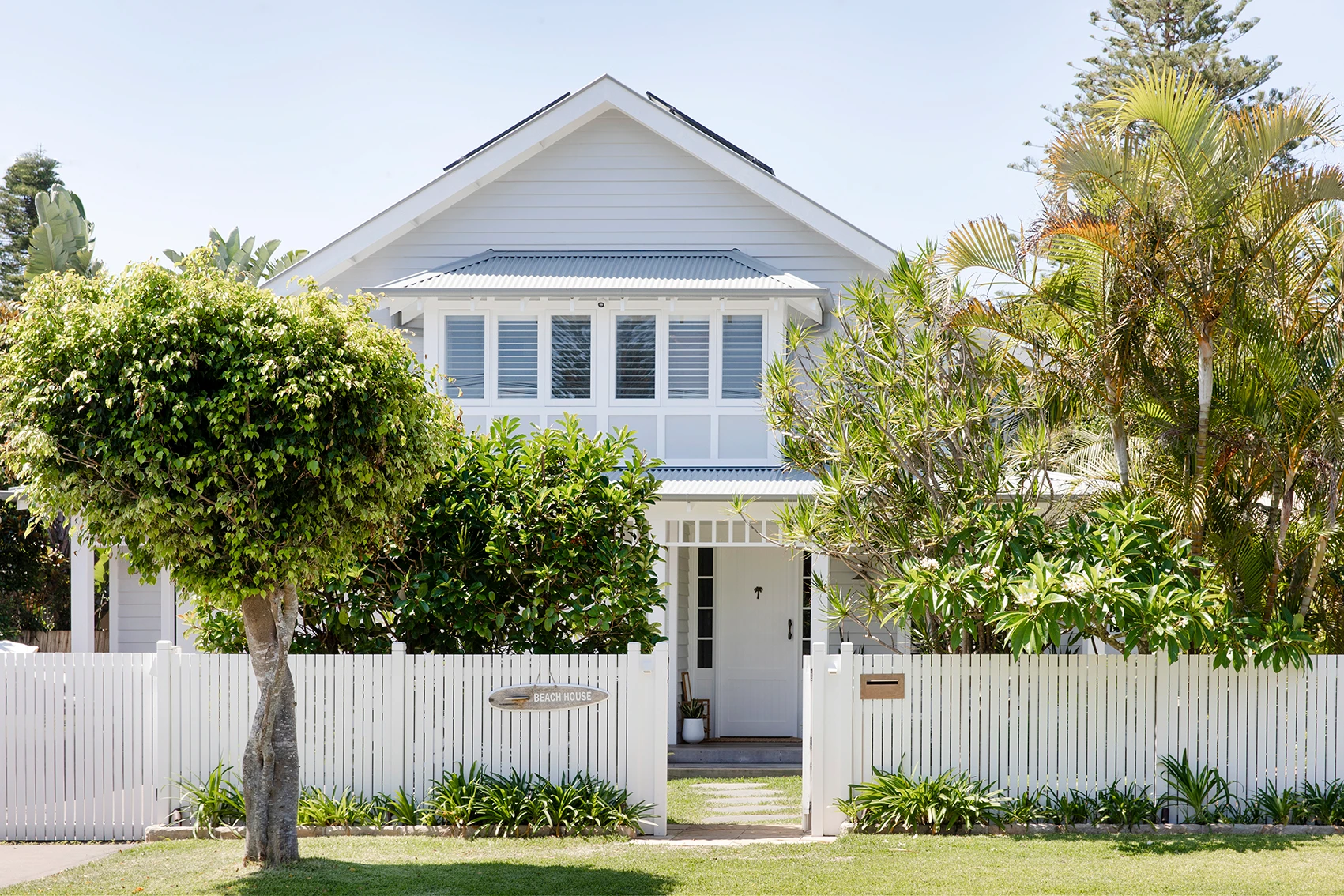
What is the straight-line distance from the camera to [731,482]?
13141mm

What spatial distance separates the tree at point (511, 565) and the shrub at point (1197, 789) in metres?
4.14

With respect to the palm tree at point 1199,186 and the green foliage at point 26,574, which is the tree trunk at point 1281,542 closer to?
the palm tree at point 1199,186

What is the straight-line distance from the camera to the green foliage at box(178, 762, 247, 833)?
898cm

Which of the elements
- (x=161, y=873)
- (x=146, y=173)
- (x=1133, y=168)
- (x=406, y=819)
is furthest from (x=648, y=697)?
(x=146, y=173)

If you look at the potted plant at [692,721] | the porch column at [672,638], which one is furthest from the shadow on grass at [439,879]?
the potted plant at [692,721]

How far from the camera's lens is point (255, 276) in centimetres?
2353

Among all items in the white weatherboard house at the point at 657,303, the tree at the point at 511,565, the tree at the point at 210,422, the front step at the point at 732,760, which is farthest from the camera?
the white weatherboard house at the point at 657,303

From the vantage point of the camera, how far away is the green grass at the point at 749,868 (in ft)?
24.0

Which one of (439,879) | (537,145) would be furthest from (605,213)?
(439,879)

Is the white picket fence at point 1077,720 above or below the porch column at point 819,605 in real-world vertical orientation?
below

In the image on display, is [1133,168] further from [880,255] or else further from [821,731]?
[880,255]

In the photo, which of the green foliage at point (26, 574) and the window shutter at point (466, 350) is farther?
the green foliage at point (26, 574)

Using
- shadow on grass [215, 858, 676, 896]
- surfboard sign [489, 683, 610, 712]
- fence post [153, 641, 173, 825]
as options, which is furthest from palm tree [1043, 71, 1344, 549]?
fence post [153, 641, 173, 825]

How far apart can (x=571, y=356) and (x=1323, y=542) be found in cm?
819
